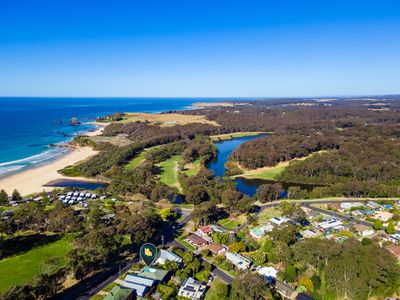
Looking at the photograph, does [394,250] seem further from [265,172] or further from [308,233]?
[265,172]

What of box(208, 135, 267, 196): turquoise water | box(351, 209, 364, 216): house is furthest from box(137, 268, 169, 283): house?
box(208, 135, 267, 196): turquoise water

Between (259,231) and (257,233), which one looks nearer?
(257,233)

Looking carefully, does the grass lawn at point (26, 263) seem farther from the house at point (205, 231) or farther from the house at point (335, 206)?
the house at point (335, 206)

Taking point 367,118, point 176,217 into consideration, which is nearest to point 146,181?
point 176,217

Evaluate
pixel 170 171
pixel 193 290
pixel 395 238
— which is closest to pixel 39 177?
pixel 170 171

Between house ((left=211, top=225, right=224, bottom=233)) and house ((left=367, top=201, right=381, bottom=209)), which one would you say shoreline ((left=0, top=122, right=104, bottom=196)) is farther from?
house ((left=367, top=201, right=381, bottom=209))

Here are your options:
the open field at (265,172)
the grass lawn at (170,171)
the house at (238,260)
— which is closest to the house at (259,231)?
the house at (238,260)

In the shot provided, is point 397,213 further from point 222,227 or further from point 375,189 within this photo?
point 222,227
